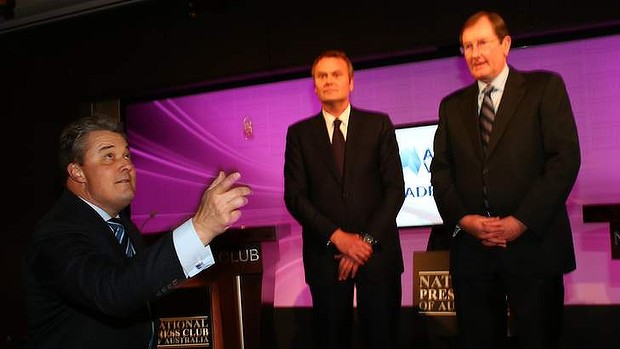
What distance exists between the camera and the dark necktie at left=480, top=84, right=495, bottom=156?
104 inches

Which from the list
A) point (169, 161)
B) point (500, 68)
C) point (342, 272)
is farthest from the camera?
point (169, 161)

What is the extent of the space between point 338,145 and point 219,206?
1832 millimetres

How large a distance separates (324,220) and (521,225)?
0.96 m

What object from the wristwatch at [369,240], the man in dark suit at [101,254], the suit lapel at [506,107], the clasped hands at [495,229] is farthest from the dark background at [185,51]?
the man in dark suit at [101,254]

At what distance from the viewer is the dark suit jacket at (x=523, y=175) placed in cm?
247

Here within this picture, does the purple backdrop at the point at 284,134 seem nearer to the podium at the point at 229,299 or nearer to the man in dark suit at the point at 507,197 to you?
the podium at the point at 229,299

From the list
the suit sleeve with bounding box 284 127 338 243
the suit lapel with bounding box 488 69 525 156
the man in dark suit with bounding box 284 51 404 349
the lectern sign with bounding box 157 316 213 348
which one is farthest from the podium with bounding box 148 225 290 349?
the suit lapel with bounding box 488 69 525 156

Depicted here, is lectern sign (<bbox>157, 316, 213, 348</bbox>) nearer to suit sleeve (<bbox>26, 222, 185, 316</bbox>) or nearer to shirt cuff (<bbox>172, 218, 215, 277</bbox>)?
suit sleeve (<bbox>26, 222, 185, 316</bbox>)

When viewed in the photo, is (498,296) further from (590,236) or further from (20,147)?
(20,147)

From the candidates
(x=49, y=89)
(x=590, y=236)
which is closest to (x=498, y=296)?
(x=590, y=236)

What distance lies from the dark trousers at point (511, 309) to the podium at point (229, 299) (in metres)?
1.62

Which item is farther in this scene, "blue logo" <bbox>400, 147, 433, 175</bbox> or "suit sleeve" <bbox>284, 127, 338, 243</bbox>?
"blue logo" <bbox>400, 147, 433, 175</bbox>

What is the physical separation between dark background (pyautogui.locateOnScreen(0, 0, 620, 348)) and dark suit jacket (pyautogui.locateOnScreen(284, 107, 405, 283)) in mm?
1524

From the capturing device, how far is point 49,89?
6.17m
